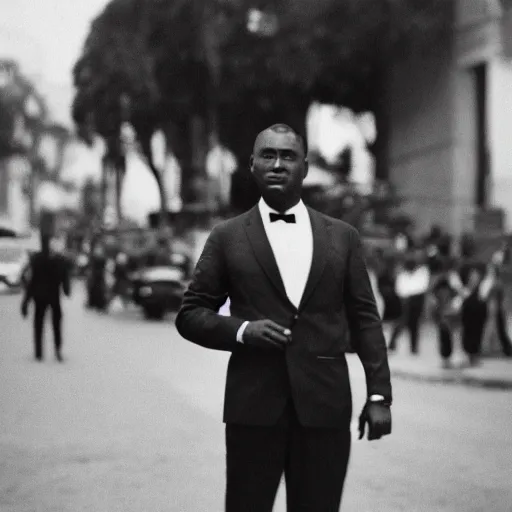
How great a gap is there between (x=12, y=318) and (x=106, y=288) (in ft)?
9.60

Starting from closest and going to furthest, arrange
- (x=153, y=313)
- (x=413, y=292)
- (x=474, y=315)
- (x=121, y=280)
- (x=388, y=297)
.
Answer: (x=474, y=315), (x=388, y=297), (x=413, y=292), (x=153, y=313), (x=121, y=280)

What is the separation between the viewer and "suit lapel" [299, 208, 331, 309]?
370cm

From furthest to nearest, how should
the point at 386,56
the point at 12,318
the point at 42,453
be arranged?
the point at 386,56 < the point at 12,318 < the point at 42,453

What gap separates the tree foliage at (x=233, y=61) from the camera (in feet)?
95.6

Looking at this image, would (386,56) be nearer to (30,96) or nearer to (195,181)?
(195,181)

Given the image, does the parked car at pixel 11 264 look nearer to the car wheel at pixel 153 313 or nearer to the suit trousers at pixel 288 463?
the car wheel at pixel 153 313

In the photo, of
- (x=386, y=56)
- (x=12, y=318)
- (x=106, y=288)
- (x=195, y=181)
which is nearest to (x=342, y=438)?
(x=12, y=318)

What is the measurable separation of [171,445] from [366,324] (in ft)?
16.4

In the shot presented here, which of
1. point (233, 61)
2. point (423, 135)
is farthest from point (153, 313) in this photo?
point (423, 135)

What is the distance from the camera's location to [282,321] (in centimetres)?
369

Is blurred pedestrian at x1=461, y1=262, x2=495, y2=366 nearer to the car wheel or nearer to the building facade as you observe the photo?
the car wheel

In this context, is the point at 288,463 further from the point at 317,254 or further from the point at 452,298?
the point at 452,298

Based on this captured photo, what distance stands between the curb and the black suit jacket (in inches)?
352

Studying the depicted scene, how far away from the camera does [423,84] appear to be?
3098cm
